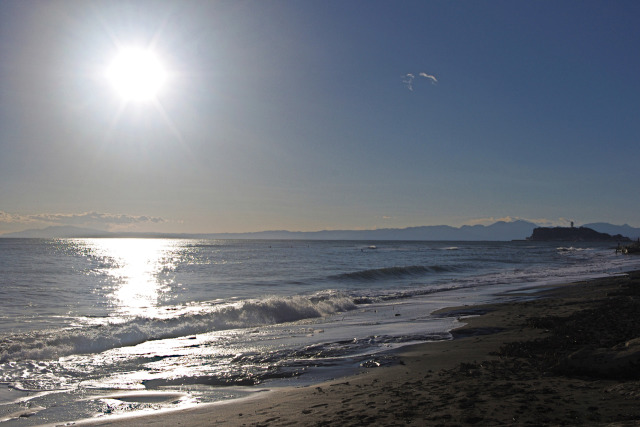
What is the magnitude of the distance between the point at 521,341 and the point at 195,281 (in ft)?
97.9

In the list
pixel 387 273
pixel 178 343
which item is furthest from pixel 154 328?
pixel 387 273

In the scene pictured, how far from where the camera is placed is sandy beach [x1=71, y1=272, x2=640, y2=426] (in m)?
5.65

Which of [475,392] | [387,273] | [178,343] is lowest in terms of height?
[387,273]

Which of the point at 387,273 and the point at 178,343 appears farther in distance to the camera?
the point at 387,273

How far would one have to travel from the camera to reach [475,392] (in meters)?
A: 6.69

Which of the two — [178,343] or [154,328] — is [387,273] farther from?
[178,343]

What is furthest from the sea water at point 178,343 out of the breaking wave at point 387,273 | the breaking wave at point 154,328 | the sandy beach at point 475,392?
the breaking wave at point 387,273

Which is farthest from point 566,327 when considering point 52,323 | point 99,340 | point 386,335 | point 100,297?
point 100,297

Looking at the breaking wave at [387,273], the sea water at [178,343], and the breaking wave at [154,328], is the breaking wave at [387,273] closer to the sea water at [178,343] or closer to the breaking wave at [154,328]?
the sea water at [178,343]

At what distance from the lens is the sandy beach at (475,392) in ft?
18.5

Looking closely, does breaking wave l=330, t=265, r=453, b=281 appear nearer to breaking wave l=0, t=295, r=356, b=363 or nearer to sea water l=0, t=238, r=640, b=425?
sea water l=0, t=238, r=640, b=425

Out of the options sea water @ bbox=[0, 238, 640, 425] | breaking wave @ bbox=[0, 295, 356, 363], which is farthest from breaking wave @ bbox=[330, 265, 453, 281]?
breaking wave @ bbox=[0, 295, 356, 363]

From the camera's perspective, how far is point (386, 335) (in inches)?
523

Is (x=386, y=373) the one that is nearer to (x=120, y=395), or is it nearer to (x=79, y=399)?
(x=120, y=395)
